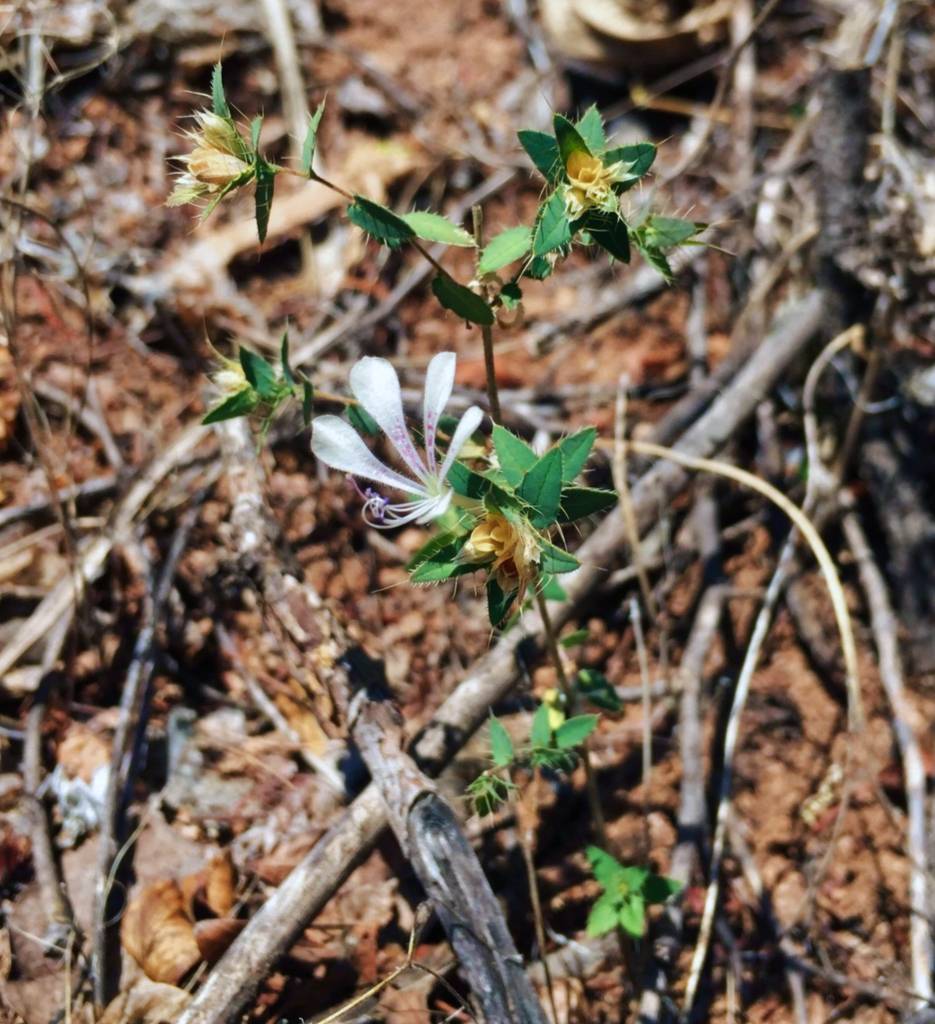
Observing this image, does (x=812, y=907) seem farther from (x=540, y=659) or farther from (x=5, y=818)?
(x=5, y=818)

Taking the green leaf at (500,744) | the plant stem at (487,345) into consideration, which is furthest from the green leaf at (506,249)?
the green leaf at (500,744)

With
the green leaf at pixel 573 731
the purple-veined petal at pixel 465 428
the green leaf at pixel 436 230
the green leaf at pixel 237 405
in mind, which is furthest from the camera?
the green leaf at pixel 573 731

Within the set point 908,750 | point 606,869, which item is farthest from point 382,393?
point 908,750

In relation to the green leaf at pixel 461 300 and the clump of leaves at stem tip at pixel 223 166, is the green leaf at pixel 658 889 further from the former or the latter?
the clump of leaves at stem tip at pixel 223 166

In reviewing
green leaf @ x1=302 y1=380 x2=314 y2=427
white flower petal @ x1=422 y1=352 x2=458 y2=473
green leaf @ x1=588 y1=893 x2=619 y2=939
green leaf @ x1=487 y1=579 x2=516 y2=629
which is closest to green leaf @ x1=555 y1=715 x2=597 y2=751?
green leaf @ x1=588 y1=893 x2=619 y2=939

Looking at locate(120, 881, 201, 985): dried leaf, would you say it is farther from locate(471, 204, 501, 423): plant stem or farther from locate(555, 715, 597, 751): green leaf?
locate(471, 204, 501, 423): plant stem

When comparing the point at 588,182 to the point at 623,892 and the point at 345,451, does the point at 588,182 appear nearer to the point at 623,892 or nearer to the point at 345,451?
the point at 345,451

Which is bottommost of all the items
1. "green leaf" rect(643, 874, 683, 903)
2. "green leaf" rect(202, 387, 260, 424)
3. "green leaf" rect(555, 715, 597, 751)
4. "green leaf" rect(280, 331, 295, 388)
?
"green leaf" rect(643, 874, 683, 903)
